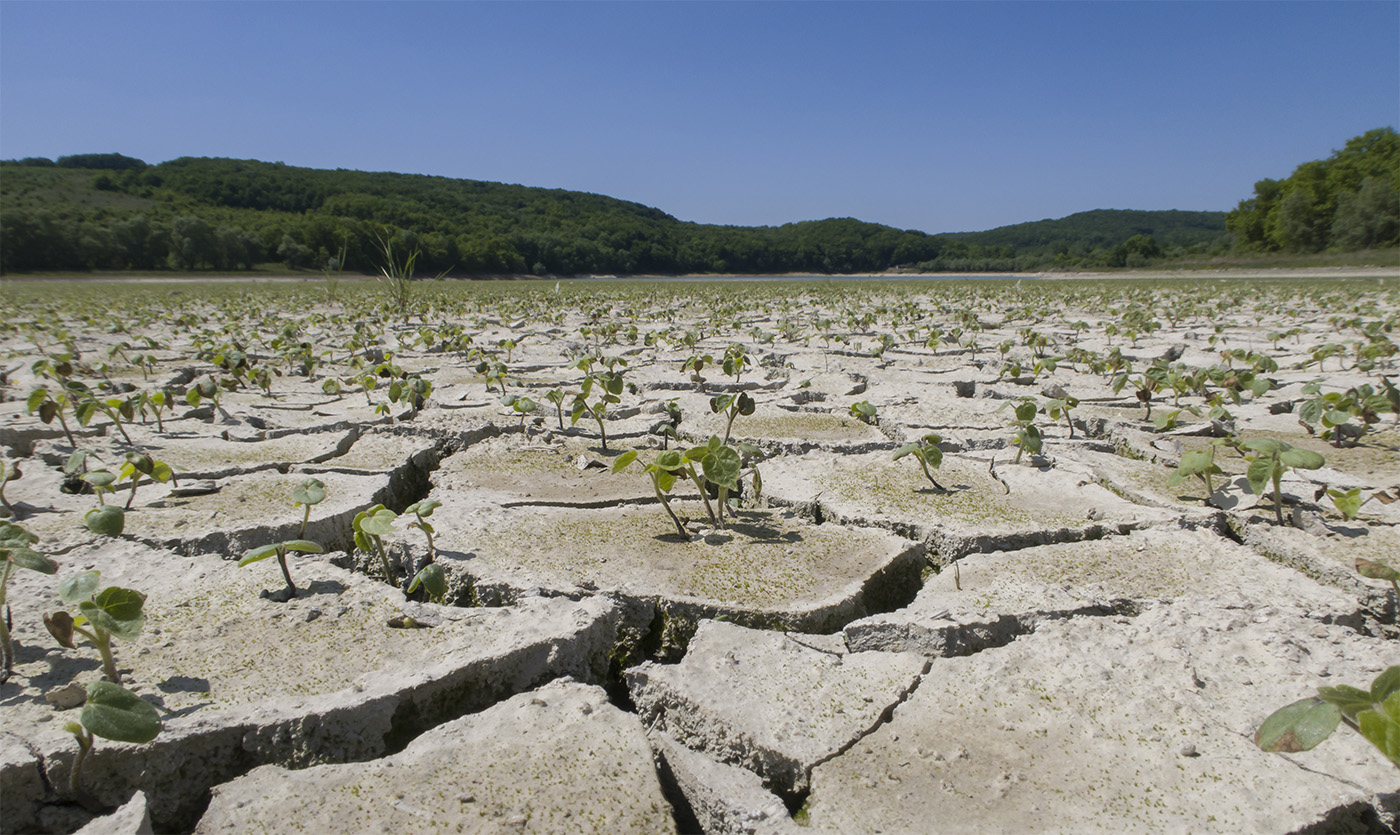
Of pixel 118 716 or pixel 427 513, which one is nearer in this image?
pixel 118 716

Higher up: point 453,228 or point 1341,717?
point 453,228

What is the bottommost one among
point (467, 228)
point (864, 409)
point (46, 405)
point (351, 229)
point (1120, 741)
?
point (1120, 741)

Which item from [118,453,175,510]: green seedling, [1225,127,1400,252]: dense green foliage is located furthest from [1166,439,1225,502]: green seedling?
[1225,127,1400,252]: dense green foliage

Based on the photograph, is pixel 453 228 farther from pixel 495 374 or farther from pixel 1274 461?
pixel 1274 461

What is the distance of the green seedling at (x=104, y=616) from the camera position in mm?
1091

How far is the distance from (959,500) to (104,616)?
193cm

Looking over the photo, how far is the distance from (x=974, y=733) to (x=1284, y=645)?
0.67m

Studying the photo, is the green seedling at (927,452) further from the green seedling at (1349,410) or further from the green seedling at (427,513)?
the green seedling at (1349,410)

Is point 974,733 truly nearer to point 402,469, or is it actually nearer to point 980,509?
point 980,509

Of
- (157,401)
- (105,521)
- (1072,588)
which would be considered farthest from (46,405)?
(1072,588)

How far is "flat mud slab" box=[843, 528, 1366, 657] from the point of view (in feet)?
4.44

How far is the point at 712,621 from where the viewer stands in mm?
1382

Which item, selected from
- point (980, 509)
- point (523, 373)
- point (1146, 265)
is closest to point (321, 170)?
point (1146, 265)

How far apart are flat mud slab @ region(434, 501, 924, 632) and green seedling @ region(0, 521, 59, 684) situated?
27.6 inches
